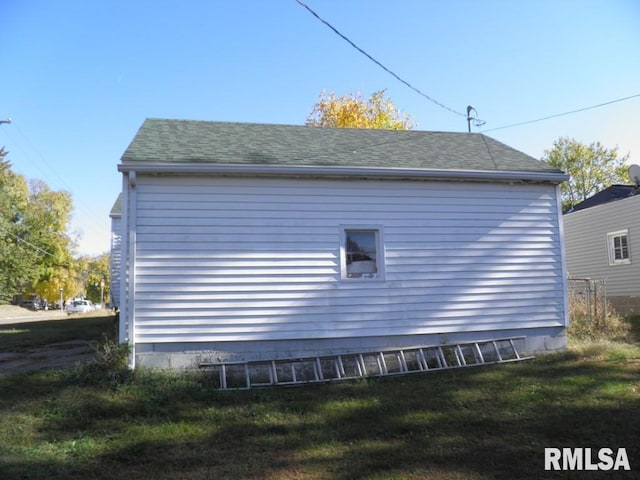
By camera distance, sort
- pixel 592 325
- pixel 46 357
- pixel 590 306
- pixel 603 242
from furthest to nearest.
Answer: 1. pixel 603 242
2. pixel 590 306
3. pixel 592 325
4. pixel 46 357

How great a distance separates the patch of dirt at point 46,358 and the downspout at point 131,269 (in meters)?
1.26

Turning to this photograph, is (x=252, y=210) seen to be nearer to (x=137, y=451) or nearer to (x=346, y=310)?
(x=346, y=310)

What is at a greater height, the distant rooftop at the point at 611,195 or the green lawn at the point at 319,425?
the distant rooftop at the point at 611,195

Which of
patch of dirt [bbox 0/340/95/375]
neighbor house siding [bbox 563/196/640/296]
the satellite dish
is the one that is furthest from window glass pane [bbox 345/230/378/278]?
the satellite dish

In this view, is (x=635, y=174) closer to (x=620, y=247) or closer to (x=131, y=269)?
(x=620, y=247)

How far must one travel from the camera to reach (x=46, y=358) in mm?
10461

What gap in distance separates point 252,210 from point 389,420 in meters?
4.15

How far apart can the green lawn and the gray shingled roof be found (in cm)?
360

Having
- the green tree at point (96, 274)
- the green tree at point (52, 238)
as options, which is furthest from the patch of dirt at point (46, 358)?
the green tree at point (96, 274)

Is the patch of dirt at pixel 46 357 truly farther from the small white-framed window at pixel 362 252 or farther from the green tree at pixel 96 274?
the green tree at pixel 96 274

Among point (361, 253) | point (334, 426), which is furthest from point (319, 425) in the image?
point (361, 253)

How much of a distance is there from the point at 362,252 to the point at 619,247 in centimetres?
1142

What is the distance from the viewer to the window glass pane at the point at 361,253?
9367 mm

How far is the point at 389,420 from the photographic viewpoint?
638 centimetres
